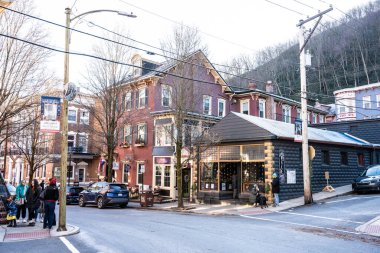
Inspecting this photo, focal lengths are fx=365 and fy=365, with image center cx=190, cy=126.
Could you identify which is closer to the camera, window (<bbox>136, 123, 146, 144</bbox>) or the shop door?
the shop door

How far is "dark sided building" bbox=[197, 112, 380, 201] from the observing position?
21.2m

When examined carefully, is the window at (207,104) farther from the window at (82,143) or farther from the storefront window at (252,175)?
the window at (82,143)

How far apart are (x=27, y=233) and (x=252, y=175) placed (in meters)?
14.0

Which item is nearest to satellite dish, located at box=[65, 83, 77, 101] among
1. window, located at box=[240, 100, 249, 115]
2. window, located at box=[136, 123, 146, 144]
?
window, located at box=[136, 123, 146, 144]

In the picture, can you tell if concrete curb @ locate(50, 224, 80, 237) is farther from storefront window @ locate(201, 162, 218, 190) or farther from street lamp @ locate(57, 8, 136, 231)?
storefront window @ locate(201, 162, 218, 190)

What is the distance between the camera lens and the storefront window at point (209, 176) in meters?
23.9

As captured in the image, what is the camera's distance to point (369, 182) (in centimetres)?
2233

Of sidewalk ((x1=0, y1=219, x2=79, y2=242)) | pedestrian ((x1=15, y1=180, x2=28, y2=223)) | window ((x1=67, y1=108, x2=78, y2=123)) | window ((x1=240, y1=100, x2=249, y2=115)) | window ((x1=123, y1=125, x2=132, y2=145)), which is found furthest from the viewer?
window ((x1=67, y1=108, x2=78, y2=123))

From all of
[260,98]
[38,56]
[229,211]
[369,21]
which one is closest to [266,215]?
[229,211]

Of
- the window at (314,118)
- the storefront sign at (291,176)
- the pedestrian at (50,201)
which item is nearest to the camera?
the pedestrian at (50,201)

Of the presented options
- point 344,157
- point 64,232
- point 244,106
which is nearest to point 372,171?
point 344,157

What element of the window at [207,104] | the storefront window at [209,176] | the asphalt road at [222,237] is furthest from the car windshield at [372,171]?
the window at [207,104]

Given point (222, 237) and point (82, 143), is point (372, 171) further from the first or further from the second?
point (82, 143)

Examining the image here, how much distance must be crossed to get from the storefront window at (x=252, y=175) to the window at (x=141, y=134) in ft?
40.8
